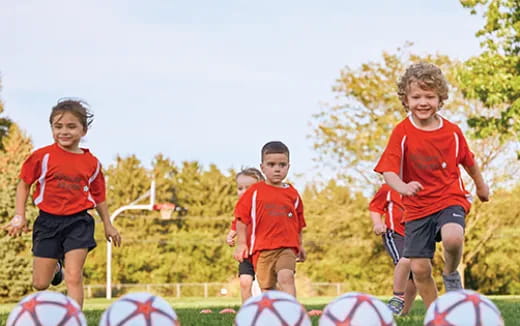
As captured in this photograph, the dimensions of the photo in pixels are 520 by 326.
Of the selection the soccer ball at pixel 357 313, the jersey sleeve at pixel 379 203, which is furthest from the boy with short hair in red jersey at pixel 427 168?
the jersey sleeve at pixel 379 203

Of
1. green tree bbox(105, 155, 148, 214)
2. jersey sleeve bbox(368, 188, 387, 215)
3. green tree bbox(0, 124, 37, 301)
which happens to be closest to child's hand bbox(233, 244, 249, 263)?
jersey sleeve bbox(368, 188, 387, 215)

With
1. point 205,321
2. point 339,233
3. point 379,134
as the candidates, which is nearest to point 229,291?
point 339,233

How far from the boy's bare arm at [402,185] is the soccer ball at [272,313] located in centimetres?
165

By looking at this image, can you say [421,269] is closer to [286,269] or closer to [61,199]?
[286,269]

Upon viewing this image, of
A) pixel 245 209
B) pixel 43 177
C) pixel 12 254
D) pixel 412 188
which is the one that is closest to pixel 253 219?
pixel 245 209

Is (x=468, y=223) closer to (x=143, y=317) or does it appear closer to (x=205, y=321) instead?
(x=205, y=321)

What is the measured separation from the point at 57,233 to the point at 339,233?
3077cm

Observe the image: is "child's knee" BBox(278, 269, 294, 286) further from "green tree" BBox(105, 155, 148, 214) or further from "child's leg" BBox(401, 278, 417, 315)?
"green tree" BBox(105, 155, 148, 214)

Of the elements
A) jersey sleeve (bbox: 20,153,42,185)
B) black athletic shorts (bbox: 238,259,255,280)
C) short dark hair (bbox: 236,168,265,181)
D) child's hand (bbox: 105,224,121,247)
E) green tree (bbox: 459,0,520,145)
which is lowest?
black athletic shorts (bbox: 238,259,255,280)

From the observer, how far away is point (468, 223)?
35.0m

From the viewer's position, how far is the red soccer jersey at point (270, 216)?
855 centimetres

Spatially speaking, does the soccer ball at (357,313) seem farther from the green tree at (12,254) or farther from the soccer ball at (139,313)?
the green tree at (12,254)

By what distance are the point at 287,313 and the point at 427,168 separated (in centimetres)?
246

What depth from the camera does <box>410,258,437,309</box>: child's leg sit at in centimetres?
675
